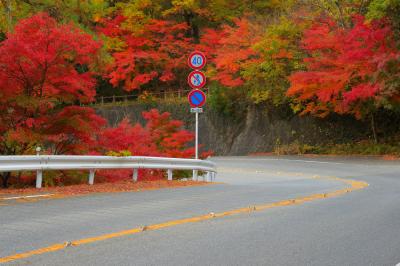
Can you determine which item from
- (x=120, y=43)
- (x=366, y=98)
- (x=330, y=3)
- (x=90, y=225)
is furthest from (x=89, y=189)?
(x=120, y=43)

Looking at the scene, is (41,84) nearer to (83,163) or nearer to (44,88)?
(44,88)

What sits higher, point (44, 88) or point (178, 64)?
point (178, 64)

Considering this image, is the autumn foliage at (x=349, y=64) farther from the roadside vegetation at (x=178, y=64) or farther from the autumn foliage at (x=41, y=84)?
the autumn foliage at (x=41, y=84)

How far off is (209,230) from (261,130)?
109 feet

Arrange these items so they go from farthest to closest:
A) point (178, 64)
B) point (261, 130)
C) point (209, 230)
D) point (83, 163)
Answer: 1. point (178, 64)
2. point (261, 130)
3. point (83, 163)
4. point (209, 230)

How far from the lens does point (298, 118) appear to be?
4062cm

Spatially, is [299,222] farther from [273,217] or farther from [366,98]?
[366,98]

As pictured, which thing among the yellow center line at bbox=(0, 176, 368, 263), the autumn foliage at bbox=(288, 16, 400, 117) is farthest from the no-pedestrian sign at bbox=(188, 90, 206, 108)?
the autumn foliage at bbox=(288, 16, 400, 117)

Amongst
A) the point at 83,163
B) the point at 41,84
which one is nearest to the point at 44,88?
the point at 41,84

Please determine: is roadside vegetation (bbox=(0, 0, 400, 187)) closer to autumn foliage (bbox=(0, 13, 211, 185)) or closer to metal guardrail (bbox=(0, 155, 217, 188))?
autumn foliage (bbox=(0, 13, 211, 185))

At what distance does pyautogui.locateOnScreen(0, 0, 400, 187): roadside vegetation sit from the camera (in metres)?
15.1

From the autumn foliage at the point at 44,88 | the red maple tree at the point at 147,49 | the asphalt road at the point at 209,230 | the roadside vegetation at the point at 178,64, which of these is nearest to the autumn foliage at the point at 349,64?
the roadside vegetation at the point at 178,64

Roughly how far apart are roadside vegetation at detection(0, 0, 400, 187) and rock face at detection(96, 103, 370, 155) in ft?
2.03

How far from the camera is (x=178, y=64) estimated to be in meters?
45.8
